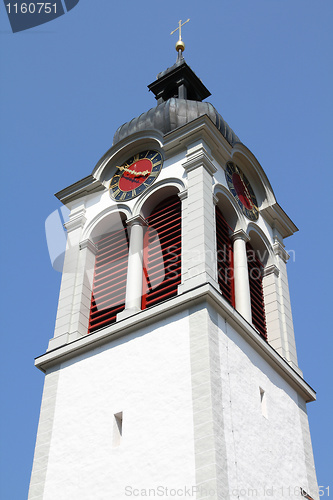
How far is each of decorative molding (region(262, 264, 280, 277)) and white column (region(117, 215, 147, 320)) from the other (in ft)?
12.7

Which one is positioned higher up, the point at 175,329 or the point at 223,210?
the point at 223,210

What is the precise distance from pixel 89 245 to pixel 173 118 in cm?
520

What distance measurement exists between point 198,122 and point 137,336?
6989 millimetres

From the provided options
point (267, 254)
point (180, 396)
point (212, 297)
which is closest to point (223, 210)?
point (267, 254)

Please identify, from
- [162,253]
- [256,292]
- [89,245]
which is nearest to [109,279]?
[89,245]

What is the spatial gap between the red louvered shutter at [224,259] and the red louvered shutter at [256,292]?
106 centimetres

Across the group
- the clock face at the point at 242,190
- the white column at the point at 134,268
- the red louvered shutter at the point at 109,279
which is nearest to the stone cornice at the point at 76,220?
the red louvered shutter at the point at 109,279

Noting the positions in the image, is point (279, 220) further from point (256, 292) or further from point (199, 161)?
point (199, 161)

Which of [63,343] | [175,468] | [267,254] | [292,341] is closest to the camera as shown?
[175,468]

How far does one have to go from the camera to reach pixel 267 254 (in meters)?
24.4

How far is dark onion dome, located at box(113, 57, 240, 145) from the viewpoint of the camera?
2583cm

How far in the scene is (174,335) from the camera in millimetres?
18312

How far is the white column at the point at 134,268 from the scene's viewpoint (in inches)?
795

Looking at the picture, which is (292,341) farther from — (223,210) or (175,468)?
(175,468)
